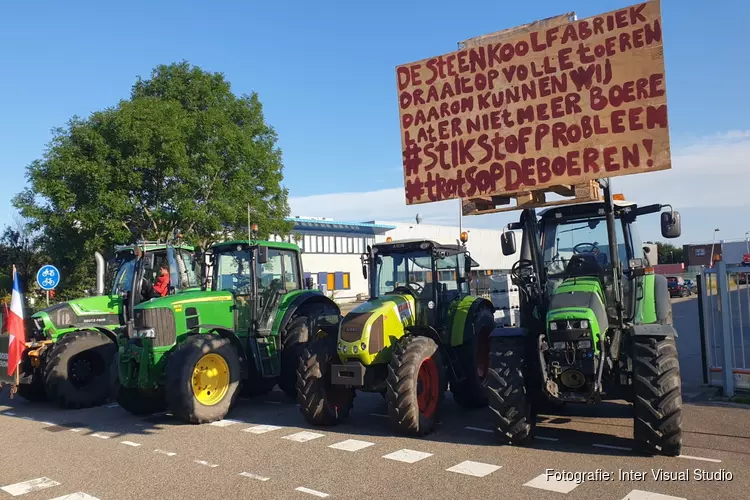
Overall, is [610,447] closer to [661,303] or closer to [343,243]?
[661,303]

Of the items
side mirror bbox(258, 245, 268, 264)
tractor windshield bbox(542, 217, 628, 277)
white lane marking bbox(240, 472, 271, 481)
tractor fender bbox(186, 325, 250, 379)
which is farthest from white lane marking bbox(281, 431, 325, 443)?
tractor windshield bbox(542, 217, 628, 277)

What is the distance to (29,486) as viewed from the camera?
19.4ft

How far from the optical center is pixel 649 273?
749 centimetres

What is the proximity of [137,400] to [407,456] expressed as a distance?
4.74m

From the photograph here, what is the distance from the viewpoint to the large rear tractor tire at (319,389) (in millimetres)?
7797

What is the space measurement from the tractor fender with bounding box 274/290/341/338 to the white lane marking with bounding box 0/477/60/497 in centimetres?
413

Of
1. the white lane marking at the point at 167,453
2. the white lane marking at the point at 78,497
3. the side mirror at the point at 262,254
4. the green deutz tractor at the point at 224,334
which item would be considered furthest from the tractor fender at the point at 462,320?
the white lane marking at the point at 78,497

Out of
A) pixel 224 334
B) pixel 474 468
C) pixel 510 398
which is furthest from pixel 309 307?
pixel 474 468

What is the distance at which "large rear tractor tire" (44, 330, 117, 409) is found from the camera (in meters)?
9.88

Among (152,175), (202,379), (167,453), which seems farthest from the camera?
(152,175)

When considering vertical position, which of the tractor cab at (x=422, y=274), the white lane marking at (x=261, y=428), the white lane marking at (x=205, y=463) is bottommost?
the white lane marking at (x=261, y=428)

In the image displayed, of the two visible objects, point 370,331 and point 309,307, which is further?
point 309,307

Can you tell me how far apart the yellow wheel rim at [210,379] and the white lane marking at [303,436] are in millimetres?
1584

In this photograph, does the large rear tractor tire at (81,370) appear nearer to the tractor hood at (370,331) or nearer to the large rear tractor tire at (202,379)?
the large rear tractor tire at (202,379)
